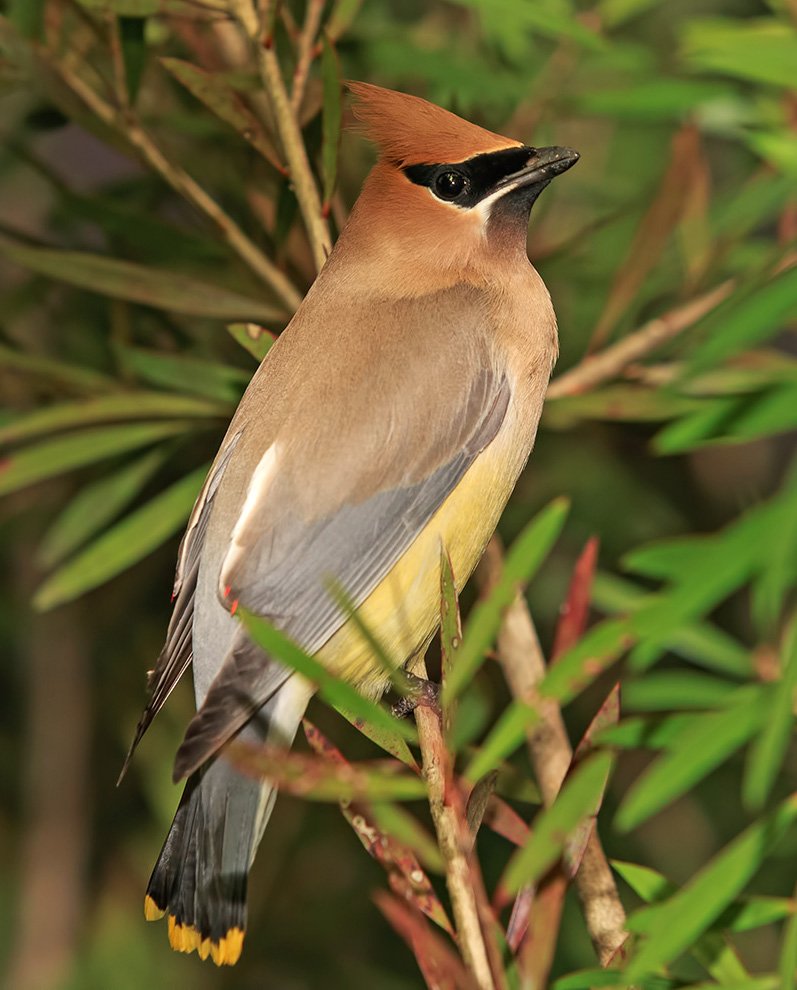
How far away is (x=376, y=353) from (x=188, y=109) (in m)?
0.52

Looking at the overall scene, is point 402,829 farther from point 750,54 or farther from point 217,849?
point 217,849

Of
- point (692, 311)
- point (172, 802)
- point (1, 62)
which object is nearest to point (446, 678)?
point (692, 311)

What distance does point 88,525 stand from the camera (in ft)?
6.13

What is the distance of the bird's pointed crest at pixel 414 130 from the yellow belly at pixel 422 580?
1.29 feet

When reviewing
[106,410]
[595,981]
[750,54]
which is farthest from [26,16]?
[595,981]

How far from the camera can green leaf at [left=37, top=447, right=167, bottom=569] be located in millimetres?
1857

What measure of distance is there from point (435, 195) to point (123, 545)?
621mm

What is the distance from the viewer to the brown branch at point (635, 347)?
174cm

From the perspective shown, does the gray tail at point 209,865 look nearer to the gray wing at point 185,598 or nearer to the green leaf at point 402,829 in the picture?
the gray wing at point 185,598

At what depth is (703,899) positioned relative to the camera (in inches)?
34.3

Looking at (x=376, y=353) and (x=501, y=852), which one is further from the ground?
(x=376, y=353)

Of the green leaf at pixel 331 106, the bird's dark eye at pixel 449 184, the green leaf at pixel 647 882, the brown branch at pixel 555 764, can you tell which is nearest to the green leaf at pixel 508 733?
the green leaf at pixel 647 882

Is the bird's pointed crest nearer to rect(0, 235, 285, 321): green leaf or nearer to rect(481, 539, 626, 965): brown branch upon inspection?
rect(0, 235, 285, 321): green leaf

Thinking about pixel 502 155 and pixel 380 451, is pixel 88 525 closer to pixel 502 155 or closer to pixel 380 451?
pixel 380 451
